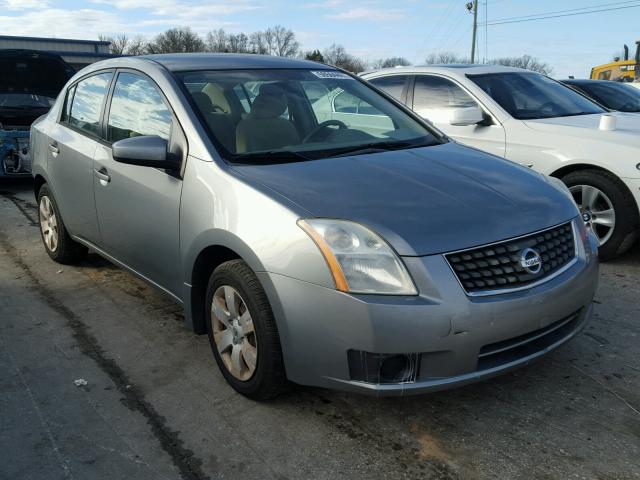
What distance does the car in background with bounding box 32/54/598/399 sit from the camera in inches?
95.4

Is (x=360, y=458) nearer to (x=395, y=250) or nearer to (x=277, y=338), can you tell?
(x=277, y=338)

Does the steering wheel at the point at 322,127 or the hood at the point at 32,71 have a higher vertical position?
the hood at the point at 32,71

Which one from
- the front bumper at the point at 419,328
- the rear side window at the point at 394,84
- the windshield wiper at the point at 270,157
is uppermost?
the rear side window at the point at 394,84

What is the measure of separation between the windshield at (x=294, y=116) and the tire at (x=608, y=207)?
1850 millimetres

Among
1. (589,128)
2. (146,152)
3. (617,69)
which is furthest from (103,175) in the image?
(617,69)

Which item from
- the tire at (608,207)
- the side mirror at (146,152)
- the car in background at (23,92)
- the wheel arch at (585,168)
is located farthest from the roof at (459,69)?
the car in background at (23,92)

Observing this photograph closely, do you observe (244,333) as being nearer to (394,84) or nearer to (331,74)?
(331,74)

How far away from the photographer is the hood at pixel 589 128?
4.91 meters

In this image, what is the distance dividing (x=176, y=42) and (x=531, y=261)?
239 feet

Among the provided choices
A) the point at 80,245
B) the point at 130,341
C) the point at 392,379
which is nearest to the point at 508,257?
the point at 392,379

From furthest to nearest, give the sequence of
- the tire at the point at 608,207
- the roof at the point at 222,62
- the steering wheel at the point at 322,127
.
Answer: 1. the tire at the point at 608,207
2. the roof at the point at 222,62
3. the steering wheel at the point at 322,127

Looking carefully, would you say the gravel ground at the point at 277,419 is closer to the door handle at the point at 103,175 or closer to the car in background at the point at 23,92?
the door handle at the point at 103,175

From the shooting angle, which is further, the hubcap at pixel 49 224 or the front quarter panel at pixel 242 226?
the hubcap at pixel 49 224

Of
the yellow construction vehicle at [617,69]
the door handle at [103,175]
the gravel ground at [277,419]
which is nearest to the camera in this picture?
the gravel ground at [277,419]
